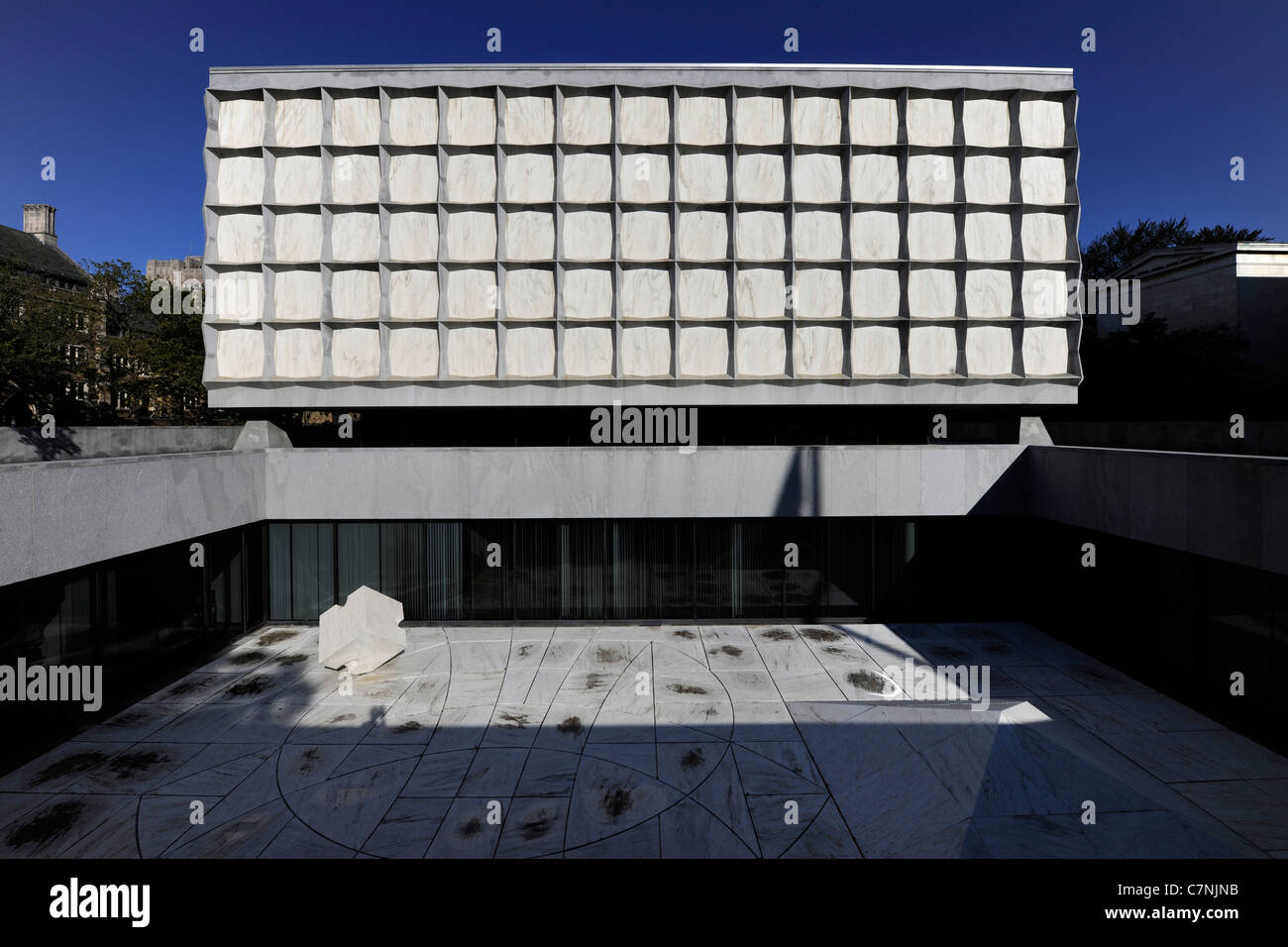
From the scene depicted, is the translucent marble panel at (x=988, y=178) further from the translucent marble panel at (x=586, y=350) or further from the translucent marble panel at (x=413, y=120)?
the translucent marble panel at (x=413, y=120)

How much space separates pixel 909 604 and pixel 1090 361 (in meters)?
26.9

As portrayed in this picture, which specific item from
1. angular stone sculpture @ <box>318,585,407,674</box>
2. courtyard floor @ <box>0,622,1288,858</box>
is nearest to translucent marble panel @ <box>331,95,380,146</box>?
angular stone sculpture @ <box>318,585,407,674</box>

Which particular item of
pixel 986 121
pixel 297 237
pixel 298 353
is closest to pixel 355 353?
pixel 298 353

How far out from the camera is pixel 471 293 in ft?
66.2

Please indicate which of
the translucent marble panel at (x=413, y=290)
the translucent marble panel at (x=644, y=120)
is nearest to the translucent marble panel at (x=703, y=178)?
the translucent marble panel at (x=644, y=120)

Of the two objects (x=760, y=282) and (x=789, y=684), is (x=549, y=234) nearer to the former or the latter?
(x=760, y=282)

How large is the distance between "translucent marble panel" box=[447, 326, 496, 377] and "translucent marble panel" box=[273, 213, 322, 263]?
5.30m

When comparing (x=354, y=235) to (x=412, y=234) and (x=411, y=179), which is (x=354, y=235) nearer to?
(x=412, y=234)

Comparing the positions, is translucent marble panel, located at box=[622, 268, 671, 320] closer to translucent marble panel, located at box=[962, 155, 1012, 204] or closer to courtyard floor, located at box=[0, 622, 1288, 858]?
translucent marble panel, located at box=[962, 155, 1012, 204]

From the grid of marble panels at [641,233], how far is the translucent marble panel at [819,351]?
2.9 inches

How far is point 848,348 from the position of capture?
20.5 m

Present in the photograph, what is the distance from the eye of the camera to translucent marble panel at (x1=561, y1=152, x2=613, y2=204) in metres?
20.0

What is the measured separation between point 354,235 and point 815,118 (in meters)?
16.1
